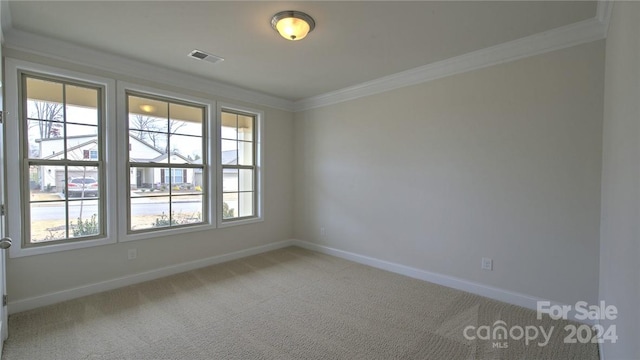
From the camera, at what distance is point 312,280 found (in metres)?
3.57

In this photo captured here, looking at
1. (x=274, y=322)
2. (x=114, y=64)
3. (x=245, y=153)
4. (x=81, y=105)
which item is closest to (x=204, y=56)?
(x=114, y=64)

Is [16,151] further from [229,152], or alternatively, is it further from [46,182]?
[229,152]

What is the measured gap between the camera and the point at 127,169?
3385 mm

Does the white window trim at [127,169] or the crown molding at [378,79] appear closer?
the crown molding at [378,79]

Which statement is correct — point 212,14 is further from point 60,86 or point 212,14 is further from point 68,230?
point 68,230

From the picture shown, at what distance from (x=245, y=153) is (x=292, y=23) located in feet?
8.71

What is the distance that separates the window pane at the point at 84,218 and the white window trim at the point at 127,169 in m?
0.23

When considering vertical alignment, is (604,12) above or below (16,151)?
above

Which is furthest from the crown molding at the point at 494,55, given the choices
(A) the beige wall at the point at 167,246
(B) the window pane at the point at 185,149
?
(B) the window pane at the point at 185,149

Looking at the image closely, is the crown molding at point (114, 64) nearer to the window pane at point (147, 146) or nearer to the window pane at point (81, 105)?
the window pane at point (81, 105)

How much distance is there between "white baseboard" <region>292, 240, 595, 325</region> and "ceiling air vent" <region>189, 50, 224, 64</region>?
3.13m

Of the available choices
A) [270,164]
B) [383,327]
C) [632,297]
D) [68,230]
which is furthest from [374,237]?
[68,230]

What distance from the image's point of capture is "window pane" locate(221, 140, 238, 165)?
4.36 meters

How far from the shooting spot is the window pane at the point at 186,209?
12.7 ft
